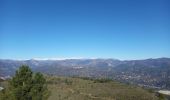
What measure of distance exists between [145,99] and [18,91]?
30.7 metres

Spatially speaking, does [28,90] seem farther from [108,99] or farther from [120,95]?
[120,95]

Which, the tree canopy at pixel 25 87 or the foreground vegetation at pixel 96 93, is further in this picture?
the foreground vegetation at pixel 96 93

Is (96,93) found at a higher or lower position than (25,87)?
lower

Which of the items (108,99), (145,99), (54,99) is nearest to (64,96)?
(54,99)

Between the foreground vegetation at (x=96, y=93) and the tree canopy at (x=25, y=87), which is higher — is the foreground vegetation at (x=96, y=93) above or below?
below

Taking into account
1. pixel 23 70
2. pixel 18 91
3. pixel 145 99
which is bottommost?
pixel 145 99

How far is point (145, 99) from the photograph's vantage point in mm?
58000

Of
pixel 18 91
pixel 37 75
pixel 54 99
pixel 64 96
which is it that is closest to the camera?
pixel 18 91

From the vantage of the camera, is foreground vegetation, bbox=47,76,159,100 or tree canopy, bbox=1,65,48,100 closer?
tree canopy, bbox=1,65,48,100

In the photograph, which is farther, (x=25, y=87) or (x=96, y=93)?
(x=96, y=93)

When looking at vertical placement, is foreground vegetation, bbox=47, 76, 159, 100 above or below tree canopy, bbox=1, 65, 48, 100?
below

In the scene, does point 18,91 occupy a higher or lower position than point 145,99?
higher

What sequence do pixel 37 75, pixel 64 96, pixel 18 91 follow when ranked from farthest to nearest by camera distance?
Answer: pixel 64 96 < pixel 37 75 < pixel 18 91

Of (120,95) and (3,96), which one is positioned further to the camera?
(120,95)
